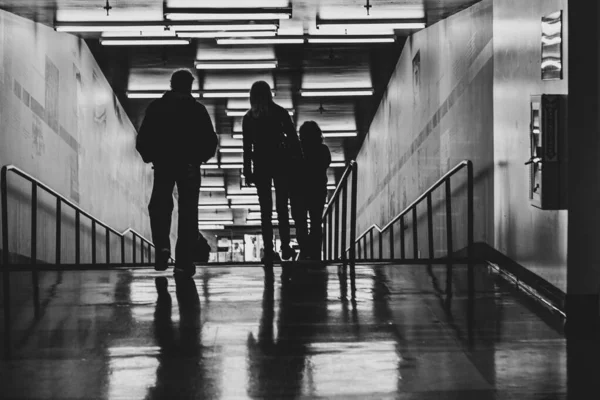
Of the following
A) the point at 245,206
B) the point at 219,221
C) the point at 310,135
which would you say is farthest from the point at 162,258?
A: the point at 219,221

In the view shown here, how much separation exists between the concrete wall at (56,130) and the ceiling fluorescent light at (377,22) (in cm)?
344

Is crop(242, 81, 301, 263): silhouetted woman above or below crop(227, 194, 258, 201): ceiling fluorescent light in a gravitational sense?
above

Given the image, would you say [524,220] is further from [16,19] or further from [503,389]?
[16,19]

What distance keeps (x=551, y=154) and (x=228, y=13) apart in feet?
15.8

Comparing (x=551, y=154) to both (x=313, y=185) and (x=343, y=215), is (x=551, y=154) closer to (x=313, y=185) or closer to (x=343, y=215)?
(x=343, y=215)

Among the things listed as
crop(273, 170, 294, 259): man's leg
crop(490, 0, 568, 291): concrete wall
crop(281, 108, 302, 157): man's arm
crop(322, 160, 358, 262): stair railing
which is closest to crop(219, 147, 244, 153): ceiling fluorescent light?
crop(322, 160, 358, 262): stair railing

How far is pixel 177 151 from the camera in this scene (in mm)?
7211

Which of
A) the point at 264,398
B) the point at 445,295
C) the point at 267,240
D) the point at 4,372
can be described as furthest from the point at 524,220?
the point at 4,372

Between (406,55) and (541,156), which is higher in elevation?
(406,55)

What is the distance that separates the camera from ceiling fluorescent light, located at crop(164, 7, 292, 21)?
9.52 metres

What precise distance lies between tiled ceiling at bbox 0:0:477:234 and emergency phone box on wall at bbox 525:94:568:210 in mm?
4632

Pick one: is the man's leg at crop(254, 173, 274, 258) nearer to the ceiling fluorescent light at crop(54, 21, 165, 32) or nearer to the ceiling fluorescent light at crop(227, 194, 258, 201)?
the ceiling fluorescent light at crop(54, 21, 165, 32)

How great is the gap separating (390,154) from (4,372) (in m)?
12.9

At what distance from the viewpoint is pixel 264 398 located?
13.1 ft
